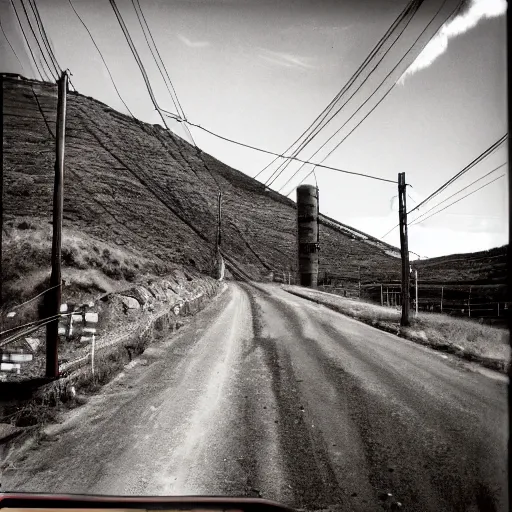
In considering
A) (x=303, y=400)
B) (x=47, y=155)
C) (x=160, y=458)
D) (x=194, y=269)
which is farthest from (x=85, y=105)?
(x=303, y=400)

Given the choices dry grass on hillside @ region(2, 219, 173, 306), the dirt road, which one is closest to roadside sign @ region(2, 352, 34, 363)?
dry grass on hillside @ region(2, 219, 173, 306)

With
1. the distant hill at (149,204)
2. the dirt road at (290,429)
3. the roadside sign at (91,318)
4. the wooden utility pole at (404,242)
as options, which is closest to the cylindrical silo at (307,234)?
the distant hill at (149,204)

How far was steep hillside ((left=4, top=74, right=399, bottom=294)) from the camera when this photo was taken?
8.66 ft

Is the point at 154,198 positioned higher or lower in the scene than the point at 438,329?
higher

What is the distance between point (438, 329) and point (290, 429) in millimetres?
1761

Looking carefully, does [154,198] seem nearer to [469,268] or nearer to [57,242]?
[57,242]

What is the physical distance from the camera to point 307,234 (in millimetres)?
2703

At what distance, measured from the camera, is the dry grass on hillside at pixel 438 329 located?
6.24ft

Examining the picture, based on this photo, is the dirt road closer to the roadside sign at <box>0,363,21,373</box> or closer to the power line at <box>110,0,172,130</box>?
the roadside sign at <box>0,363,21,373</box>

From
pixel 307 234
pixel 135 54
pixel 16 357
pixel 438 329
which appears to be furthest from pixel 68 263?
pixel 438 329

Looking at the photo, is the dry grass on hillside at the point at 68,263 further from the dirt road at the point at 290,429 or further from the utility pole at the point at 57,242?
the dirt road at the point at 290,429

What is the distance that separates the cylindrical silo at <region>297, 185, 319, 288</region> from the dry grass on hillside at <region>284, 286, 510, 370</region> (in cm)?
17

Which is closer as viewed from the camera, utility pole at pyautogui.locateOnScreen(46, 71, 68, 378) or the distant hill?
utility pole at pyautogui.locateOnScreen(46, 71, 68, 378)

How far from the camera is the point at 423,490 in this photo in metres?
1.54
